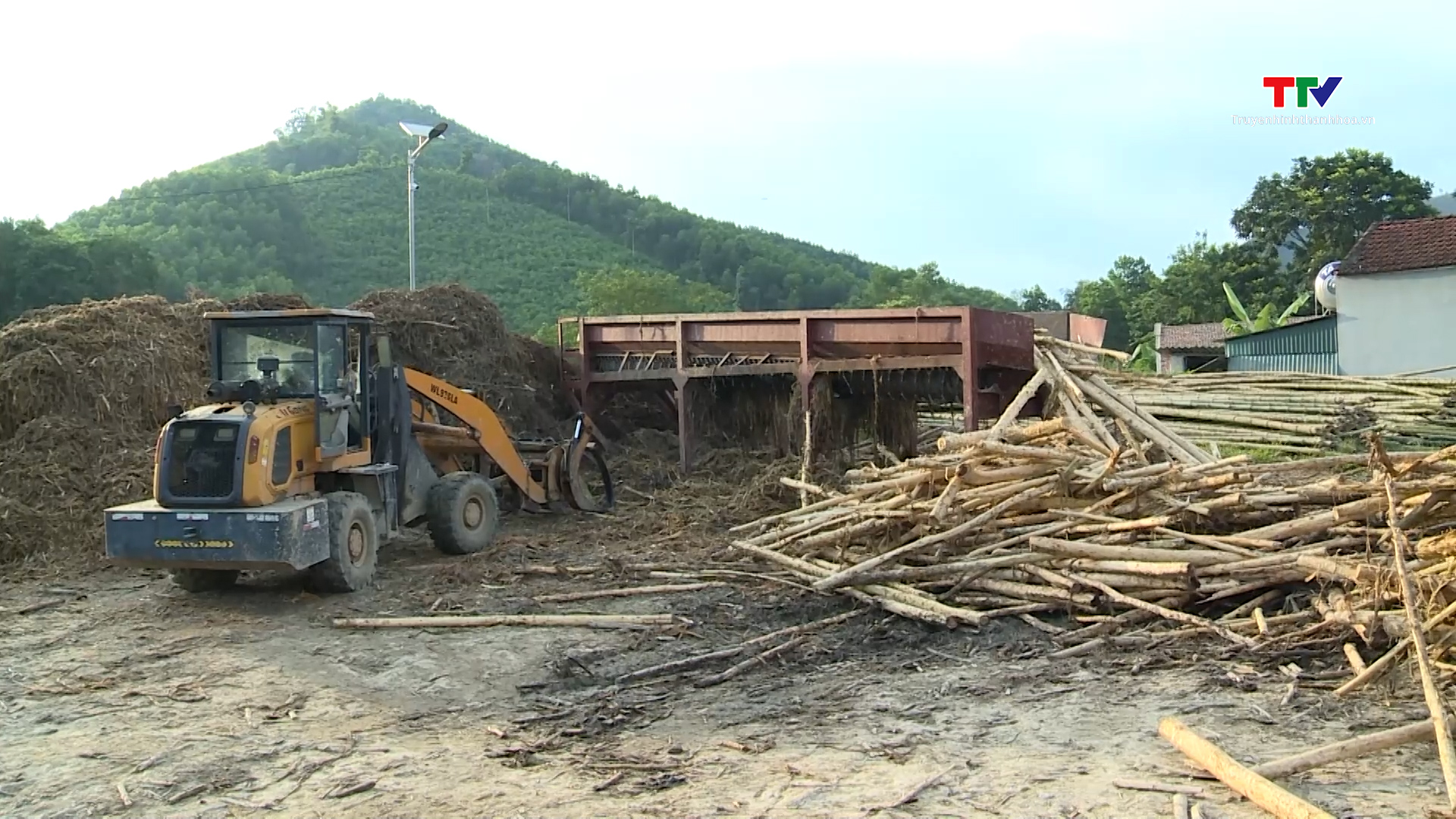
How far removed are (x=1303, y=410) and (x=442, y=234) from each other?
4390cm

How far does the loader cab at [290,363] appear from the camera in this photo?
9.41 meters

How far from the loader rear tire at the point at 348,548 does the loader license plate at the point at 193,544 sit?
73 cm

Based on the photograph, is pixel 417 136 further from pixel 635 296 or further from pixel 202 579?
pixel 202 579

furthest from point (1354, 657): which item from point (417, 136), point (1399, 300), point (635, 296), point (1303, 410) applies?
point (635, 296)

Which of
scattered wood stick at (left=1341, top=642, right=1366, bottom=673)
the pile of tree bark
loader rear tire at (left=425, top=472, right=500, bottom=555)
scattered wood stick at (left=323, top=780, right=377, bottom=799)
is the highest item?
the pile of tree bark

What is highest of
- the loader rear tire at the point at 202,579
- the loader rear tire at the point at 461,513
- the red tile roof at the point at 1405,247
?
the red tile roof at the point at 1405,247

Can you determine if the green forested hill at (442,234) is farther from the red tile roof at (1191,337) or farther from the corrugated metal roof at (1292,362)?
the corrugated metal roof at (1292,362)

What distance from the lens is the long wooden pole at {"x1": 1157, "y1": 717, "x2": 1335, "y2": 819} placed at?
14.4ft

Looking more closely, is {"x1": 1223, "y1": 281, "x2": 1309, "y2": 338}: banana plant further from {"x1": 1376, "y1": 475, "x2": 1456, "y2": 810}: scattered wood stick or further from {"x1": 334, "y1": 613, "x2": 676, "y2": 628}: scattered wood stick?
{"x1": 1376, "y1": 475, "x2": 1456, "y2": 810}: scattered wood stick

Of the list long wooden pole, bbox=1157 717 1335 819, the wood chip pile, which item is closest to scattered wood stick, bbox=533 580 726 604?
the wood chip pile

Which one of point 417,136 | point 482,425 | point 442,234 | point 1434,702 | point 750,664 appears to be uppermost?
point 442,234

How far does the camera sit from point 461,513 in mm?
10953

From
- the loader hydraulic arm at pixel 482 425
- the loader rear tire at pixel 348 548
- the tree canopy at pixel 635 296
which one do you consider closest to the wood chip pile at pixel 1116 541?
the loader rear tire at pixel 348 548

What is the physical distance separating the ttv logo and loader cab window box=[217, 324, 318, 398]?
51.3 ft
